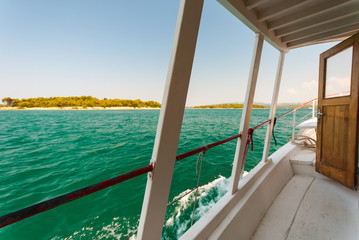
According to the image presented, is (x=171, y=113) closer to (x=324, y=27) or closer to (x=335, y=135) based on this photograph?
(x=324, y=27)

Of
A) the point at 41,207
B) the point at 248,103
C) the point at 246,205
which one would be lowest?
the point at 246,205

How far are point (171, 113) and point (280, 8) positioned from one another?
1.44m

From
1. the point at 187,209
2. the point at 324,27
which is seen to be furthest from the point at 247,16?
the point at 187,209

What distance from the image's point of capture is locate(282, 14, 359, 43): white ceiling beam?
1.44 meters

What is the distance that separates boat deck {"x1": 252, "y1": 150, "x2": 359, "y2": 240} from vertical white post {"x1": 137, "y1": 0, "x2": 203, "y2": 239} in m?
1.29

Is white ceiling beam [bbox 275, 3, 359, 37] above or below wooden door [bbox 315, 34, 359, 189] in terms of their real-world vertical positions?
above

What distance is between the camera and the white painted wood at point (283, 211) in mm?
1435

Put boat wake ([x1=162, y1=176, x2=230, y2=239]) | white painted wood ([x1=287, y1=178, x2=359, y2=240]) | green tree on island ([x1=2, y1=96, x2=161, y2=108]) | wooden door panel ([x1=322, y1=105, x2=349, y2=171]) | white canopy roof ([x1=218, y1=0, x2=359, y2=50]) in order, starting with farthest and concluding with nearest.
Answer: green tree on island ([x1=2, y1=96, x2=161, y2=108]), boat wake ([x1=162, y1=176, x2=230, y2=239]), wooden door panel ([x1=322, y1=105, x2=349, y2=171]), white painted wood ([x1=287, y1=178, x2=359, y2=240]), white canopy roof ([x1=218, y1=0, x2=359, y2=50])

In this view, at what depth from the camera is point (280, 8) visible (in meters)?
1.26

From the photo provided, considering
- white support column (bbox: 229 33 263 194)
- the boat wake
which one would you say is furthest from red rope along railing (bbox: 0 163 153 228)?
the boat wake

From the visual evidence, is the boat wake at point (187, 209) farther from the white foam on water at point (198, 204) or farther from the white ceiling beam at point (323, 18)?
the white ceiling beam at point (323, 18)

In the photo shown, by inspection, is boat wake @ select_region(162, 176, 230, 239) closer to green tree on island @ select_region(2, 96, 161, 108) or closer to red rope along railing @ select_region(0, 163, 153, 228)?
red rope along railing @ select_region(0, 163, 153, 228)

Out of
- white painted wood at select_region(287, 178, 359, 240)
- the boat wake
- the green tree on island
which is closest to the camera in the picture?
white painted wood at select_region(287, 178, 359, 240)

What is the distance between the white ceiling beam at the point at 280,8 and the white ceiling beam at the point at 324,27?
0.58m
